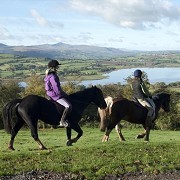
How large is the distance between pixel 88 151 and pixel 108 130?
10.9ft

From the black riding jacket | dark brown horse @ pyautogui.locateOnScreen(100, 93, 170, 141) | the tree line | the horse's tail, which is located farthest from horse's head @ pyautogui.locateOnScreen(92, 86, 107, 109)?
the tree line

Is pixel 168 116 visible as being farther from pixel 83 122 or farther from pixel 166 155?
pixel 166 155

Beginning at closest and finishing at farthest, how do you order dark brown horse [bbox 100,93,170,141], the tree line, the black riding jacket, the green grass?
1. the green grass
2. dark brown horse [bbox 100,93,170,141]
3. the black riding jacket
4. the tree line

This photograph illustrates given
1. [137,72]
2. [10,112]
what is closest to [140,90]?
[137,72]

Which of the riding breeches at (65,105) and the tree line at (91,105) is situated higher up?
the riding breeches at (65,105)

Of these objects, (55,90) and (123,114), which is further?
(123,114)

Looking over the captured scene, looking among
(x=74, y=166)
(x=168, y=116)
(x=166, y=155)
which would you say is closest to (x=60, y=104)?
(x=74, y=166)

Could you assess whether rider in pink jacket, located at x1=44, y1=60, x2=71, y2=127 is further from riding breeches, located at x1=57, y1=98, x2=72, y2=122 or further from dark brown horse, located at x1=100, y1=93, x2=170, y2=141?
dark brown horse, located at x1=100, y1=93, x2=170, y2=141

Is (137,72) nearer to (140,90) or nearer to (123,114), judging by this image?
(140,90)

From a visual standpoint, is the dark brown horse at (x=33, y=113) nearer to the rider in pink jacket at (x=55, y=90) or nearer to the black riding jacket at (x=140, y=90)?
the rider in pink jacket at (x=55, y=90)

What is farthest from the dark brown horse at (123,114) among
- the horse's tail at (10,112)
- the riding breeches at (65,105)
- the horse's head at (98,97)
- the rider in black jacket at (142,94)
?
the horse's tail at (10,112)

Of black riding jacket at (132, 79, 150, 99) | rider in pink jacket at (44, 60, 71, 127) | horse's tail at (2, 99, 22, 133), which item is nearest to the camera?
horse's tail at (2, 99, 22, 133)

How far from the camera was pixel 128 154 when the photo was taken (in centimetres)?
1255

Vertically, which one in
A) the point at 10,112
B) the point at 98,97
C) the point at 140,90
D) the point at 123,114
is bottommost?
the point at 123,114
